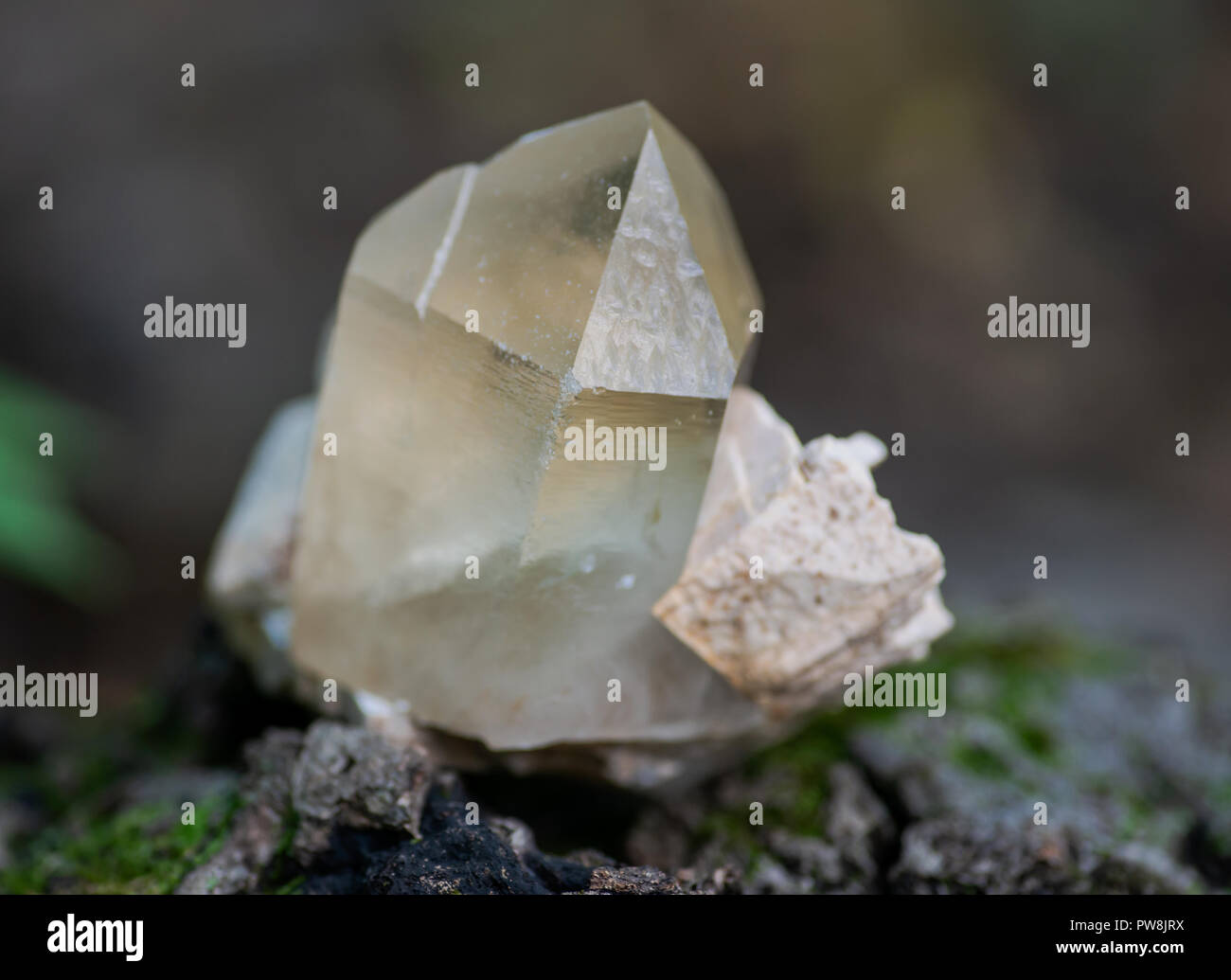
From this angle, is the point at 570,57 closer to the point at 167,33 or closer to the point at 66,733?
the point at 167,33

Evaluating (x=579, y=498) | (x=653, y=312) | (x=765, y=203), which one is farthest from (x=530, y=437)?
(x=765, y=203)

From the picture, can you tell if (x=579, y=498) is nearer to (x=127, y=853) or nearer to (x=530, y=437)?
(x=530, y=437)

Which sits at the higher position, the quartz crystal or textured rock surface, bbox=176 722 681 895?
the quartz crystal

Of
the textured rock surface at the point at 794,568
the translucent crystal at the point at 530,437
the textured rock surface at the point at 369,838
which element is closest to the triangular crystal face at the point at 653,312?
the translucent crystal at the point at 530,437

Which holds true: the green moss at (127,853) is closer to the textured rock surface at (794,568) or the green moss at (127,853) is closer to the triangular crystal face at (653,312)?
the textured rock surface at (794,568)

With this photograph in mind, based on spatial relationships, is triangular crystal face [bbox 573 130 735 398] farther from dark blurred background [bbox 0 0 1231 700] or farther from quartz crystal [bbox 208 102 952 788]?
dark blurred background [bbox 0 0 1231 700]

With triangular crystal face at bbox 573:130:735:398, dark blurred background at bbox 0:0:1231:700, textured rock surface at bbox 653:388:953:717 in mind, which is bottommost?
textured rock surface at bbox 653:388:953:717

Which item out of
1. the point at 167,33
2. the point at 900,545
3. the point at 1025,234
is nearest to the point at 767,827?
the point at 900,545

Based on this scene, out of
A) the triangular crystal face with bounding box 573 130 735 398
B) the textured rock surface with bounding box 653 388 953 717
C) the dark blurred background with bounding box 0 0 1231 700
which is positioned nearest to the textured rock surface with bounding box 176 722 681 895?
the textured rock surface with bounding box 653 388 953 717
